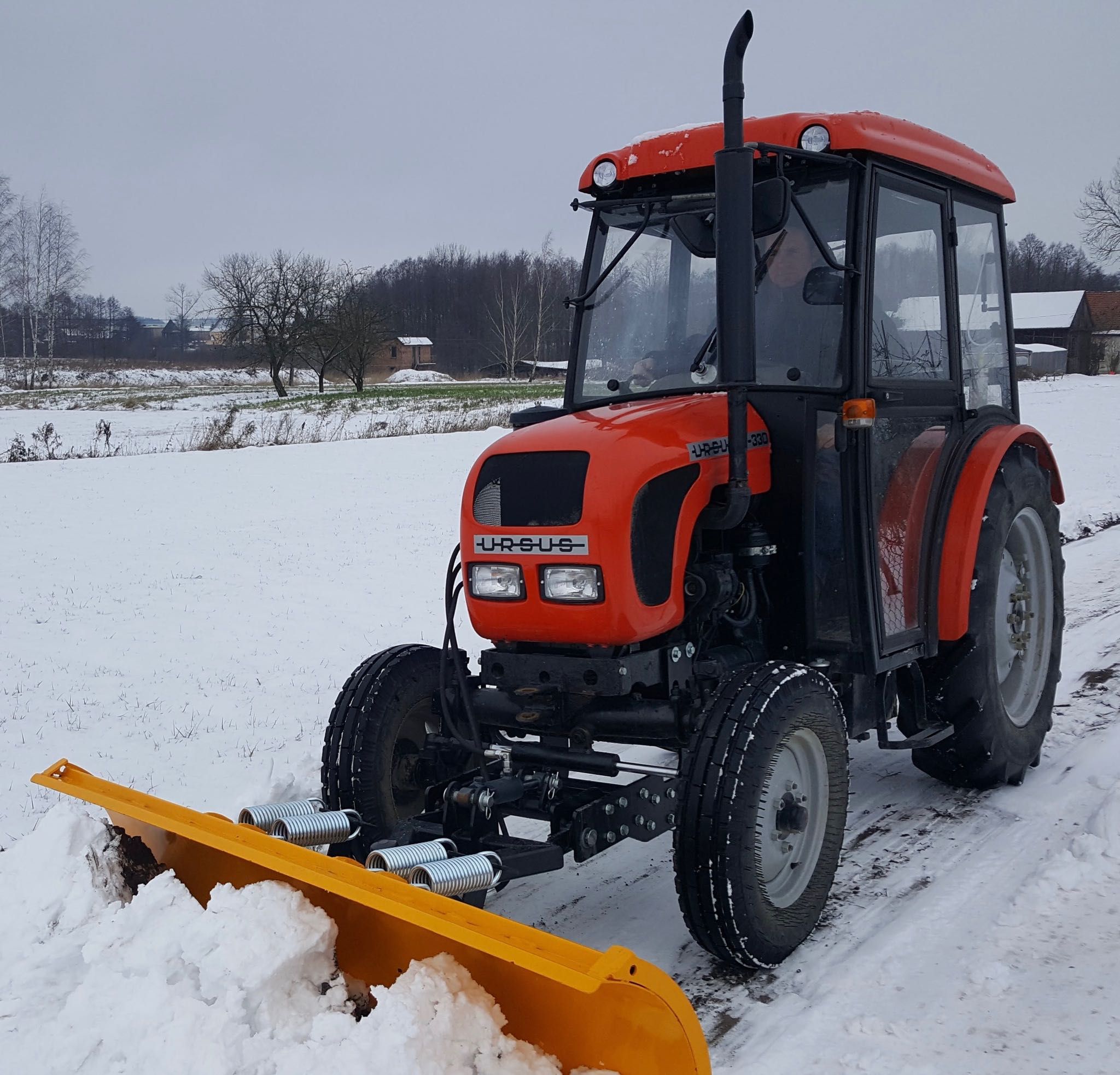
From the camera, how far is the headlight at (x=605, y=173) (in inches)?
153

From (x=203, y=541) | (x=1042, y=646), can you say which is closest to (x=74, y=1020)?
(x=1042, y=646)

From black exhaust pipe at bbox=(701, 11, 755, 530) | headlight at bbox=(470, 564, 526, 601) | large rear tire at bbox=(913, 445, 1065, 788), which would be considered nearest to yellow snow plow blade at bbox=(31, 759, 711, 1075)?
headlight at bbox=(470, 564, 526, 601)

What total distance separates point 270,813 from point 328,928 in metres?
0.56

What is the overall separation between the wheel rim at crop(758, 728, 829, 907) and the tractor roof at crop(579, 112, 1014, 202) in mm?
1873

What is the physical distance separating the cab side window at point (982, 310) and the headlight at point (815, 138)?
101 cm

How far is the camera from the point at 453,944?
2.56 m

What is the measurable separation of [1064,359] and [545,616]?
5964cm

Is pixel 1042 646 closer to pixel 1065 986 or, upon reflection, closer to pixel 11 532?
pixel 1065 986

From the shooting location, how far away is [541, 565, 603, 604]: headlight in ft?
10.4

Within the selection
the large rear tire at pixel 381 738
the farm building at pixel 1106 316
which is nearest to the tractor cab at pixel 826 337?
the large rear tire at pixel 381 738

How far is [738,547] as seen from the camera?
11.8 ft

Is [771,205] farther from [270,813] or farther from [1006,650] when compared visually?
[1006,650]

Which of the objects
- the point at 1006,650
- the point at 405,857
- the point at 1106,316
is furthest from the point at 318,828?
the point at 1106,316

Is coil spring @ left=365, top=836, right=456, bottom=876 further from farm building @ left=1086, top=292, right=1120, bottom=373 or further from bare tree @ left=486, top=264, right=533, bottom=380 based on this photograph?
farm building @ left=1086, top=292, right=1120, bottom=373
